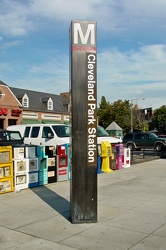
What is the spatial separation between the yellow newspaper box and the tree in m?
65.3

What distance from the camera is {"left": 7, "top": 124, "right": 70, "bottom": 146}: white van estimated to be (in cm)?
1334

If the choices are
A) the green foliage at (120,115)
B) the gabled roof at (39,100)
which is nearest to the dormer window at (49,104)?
the gabled roof at (39,100)

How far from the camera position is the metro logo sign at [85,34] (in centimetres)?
551

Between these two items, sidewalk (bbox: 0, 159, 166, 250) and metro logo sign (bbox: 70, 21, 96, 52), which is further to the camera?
metro logo sign (bbox: 70, 21, 96, 52)

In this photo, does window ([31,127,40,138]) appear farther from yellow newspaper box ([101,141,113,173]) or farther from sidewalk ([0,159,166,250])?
sidewalk ([0,159,166,250])

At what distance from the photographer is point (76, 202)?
18.1ft

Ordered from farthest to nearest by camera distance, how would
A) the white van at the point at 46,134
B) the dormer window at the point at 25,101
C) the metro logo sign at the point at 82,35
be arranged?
the dormer window at the point at 25,101 < the white van at the point at 46,134 < the metro logo sign at the point at 82,35

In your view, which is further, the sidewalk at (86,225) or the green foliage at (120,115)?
the green foliage at (120,115)

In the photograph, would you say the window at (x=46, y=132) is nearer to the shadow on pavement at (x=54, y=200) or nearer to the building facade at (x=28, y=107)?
the shadow on pavement at (x=54, y=200)

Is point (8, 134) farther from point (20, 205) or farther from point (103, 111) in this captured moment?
A: point (103, 111)

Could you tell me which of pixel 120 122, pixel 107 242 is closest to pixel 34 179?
pixel 107 242

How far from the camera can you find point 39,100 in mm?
48844

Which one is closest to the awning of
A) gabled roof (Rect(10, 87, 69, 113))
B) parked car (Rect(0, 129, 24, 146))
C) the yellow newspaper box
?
gabled roof (Rect(10, 87, 69, 113))

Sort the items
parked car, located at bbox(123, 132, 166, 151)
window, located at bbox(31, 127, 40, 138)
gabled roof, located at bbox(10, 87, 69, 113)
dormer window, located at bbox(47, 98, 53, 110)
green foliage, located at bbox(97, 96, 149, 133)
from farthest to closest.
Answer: green foliage, located at bbox(97, 96, 149, 133), dormer window, located at bbox(47, 98, 53, 110), gabled roof, located at bbox(10, 87, 69, 113), parked car, located at bbox(123, 132, 166, 151), window, located at bbox(31, 127, 40, 138)
